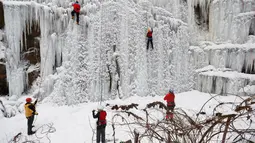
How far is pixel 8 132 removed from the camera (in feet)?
16.8

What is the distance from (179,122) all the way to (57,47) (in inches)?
263

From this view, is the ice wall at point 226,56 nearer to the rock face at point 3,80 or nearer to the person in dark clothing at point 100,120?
the person in dark clothing at point 100,120

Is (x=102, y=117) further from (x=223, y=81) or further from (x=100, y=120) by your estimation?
(x=223, y=81)

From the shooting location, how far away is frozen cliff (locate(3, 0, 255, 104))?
6734mm

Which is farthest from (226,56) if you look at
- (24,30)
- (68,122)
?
(24,30)

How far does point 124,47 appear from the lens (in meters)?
7.91

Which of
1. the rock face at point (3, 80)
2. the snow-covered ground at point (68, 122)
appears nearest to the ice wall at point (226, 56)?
the snow-covered ground at point (68, 122)

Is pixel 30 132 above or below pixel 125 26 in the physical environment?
below

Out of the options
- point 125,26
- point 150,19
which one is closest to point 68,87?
point 125,26

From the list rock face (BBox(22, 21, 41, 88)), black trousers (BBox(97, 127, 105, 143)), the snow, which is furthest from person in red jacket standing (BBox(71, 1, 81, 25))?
the snow

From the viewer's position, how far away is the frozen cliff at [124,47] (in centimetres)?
673

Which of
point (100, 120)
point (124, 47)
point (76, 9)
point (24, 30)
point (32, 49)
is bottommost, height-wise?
point (100, 120)

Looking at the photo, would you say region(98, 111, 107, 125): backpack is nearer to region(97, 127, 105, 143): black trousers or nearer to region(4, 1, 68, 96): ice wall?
region(97, 127, 105, 143): black trousers

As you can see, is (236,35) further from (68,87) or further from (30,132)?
(30,132)
